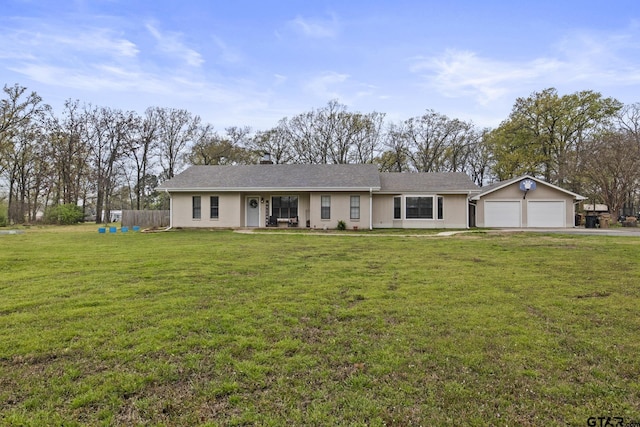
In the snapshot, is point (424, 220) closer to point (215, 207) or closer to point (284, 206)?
point (284, 206)

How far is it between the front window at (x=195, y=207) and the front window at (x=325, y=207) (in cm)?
719

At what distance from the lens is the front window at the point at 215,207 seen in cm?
2095

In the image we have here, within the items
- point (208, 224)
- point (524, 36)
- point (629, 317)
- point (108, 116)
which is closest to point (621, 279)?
point (629, 317)

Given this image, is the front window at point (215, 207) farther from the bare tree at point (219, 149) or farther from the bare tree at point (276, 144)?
the bare tree at point (276, 144)

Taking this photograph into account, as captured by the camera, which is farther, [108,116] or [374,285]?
[108,116]

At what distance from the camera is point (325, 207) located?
2064 cm

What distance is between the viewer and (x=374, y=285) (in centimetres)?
627

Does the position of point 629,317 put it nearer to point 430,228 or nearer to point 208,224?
point 430,228

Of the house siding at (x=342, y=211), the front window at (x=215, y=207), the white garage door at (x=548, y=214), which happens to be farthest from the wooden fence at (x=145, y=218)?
the white garage door at (x=548, y=214)

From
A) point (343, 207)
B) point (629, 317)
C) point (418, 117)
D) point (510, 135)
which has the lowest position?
point (629, 317)

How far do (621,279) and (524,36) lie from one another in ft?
41.5

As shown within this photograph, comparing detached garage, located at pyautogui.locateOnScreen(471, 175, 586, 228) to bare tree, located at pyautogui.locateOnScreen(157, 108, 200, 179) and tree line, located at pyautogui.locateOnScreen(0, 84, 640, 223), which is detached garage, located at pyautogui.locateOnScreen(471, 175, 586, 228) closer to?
tree line, located at pyautogui.locateOnScreen(0, 84, 640, 223)

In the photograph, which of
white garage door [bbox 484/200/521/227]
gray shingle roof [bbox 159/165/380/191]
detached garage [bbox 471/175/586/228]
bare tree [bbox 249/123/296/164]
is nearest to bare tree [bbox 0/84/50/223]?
gray shingle roof [bbox 159/165/380/191]

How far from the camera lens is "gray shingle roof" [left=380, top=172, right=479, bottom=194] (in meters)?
21.4
